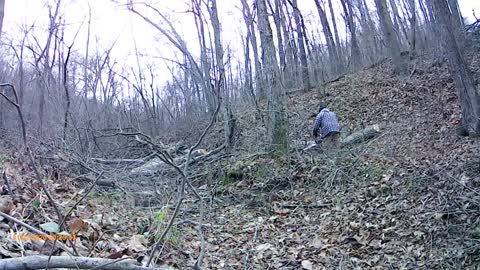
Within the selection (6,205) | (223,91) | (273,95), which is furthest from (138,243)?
(223,91)

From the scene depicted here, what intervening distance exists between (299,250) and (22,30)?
1824 centimetres

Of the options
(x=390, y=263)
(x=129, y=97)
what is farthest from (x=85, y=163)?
(x=129, y=97)

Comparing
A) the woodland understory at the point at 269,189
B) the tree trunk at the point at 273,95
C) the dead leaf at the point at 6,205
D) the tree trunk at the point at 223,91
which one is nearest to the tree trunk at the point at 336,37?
the woodland understory at the point at 269,189

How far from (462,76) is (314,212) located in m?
4.00

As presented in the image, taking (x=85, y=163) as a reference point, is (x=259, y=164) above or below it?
below

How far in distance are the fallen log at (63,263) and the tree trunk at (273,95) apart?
5.03 metres

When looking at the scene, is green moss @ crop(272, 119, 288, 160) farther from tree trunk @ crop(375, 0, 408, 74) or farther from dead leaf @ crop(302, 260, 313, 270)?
tree trunk @ crop(375, 0, 408, 74)

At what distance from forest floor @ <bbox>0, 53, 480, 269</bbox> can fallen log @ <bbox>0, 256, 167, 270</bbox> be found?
399 mm

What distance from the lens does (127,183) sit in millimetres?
6609

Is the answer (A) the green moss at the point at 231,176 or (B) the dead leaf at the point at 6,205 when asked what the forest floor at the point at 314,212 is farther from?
(B) the dead leaf at the point at 6,205

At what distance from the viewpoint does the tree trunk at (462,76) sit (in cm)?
687

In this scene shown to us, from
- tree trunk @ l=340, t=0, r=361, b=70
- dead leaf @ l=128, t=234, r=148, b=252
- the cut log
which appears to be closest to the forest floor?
dead leaf @ l=128, t=234, r=148, b=252

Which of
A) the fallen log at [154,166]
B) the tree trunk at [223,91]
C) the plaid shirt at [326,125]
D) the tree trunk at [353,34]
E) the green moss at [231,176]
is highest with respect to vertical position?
the tree trunk at [353,34]

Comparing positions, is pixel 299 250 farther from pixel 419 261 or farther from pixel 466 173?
pixel 466 173
